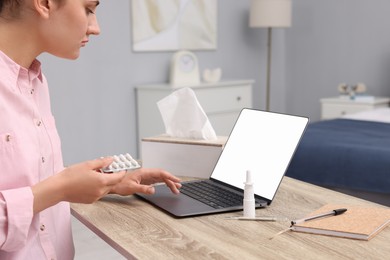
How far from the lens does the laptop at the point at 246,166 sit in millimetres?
1254

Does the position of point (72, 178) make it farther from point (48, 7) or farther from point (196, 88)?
point (196, 88)

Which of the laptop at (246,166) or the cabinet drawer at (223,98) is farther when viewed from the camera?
the cabinet drawer at (223,98)

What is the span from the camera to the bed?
254 cm

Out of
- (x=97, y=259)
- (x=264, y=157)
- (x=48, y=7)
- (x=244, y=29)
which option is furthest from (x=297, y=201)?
(x=244, y=29)

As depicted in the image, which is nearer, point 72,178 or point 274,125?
point 72,178

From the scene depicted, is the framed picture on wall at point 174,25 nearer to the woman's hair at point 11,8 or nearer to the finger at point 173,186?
the finger at point 173,186

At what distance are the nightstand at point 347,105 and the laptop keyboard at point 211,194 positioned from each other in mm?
3147

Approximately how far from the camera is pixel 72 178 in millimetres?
968

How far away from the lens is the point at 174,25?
4.59 metres

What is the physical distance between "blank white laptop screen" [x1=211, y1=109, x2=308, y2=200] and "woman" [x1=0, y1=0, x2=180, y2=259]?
0.40 m

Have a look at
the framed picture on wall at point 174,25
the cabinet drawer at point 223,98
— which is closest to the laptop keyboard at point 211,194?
the cabinet drawer at point 223,98

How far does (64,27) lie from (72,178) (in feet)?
0.97

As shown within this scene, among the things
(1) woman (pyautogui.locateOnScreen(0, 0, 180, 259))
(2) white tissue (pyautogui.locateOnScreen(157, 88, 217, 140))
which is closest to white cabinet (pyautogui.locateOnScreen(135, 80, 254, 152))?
(2) white tissue (pyautogui.locateOnScreen(157, 88, 217, 140))

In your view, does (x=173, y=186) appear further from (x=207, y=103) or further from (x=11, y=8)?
(x=207, y=103)
